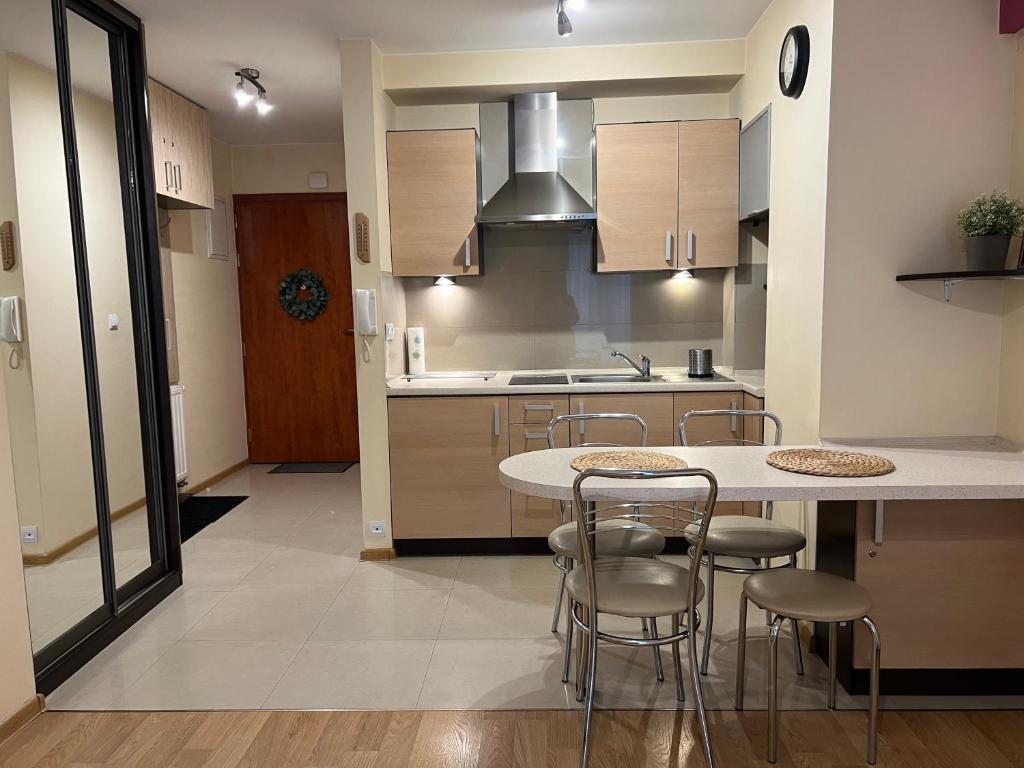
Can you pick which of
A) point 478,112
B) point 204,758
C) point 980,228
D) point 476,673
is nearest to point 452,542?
point 476,673

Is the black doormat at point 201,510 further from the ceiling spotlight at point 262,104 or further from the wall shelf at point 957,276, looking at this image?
the wall shelf at point 957,276

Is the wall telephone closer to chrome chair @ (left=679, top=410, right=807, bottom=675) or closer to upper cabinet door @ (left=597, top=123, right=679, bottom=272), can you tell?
upper cabinet door @ (left=597, top=123, right=679, bottom=272)

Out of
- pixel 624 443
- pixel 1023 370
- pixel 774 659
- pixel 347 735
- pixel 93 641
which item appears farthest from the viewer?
pixel 624 443

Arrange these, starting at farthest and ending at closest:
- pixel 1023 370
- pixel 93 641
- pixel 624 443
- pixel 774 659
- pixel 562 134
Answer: pixel 562 134
pixel 624 443
pixel 93 641
pixel 1023 370
pixel 774 659

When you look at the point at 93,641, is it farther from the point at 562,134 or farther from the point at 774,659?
the point at 562,134

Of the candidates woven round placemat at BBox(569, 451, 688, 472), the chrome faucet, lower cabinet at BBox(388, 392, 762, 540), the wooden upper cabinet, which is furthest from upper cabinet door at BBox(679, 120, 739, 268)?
the wooden upper cabinet

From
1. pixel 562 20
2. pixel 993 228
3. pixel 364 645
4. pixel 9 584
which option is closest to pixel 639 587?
Result: pixel 364 645

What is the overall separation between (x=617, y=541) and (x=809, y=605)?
70cm

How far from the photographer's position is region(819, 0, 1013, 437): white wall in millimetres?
2650

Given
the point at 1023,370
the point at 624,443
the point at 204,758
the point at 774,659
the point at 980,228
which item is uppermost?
the point at 980,228

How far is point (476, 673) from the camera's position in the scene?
275 centimetres

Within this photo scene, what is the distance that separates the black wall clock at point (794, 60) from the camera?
2.93 meters

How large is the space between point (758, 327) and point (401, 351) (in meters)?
1.99

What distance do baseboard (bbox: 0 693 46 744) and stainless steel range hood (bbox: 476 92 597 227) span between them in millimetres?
2804
